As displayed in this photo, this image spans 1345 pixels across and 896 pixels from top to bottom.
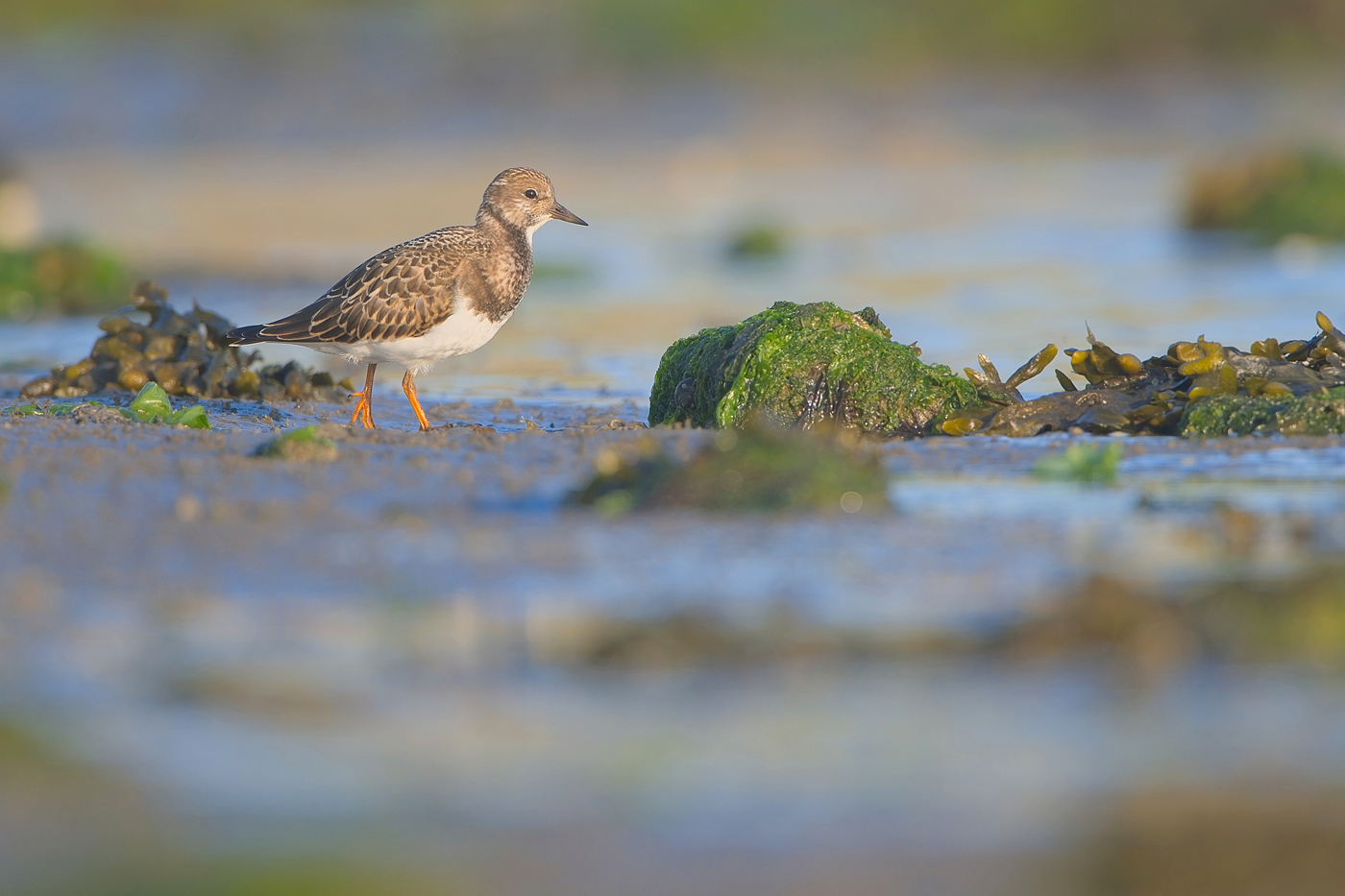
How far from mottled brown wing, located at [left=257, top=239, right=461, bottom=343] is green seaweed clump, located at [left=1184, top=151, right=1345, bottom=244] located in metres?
9.65

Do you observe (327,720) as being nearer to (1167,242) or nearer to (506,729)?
(506,729)

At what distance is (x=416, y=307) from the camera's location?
24.6 feet

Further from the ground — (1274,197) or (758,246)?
(1274,197)

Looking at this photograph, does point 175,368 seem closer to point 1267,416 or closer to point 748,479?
point 748,479

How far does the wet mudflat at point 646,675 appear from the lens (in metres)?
3.01

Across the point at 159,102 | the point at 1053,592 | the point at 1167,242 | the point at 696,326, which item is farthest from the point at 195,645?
the point at 159,102

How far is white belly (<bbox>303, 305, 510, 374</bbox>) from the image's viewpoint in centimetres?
752

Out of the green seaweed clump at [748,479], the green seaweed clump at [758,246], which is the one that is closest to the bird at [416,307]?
the green seaweed clump at [748,479]

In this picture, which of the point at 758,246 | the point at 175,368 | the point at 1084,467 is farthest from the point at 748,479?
the point at 758,246

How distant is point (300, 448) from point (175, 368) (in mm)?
2845

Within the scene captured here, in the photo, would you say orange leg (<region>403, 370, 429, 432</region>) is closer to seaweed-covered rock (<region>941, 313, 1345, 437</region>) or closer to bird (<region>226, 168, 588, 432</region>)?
bird (<region>226, 168, 588, 432</region>)

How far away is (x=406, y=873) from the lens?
2.86 m

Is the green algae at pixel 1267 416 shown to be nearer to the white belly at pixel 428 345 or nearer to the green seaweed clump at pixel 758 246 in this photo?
the white belly at pixel 428 345

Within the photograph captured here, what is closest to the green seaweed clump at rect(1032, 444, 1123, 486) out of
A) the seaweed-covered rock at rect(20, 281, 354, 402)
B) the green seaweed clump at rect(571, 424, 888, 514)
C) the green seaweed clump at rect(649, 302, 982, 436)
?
the green seaweed clump at rect(571, 424, 888, 514)
